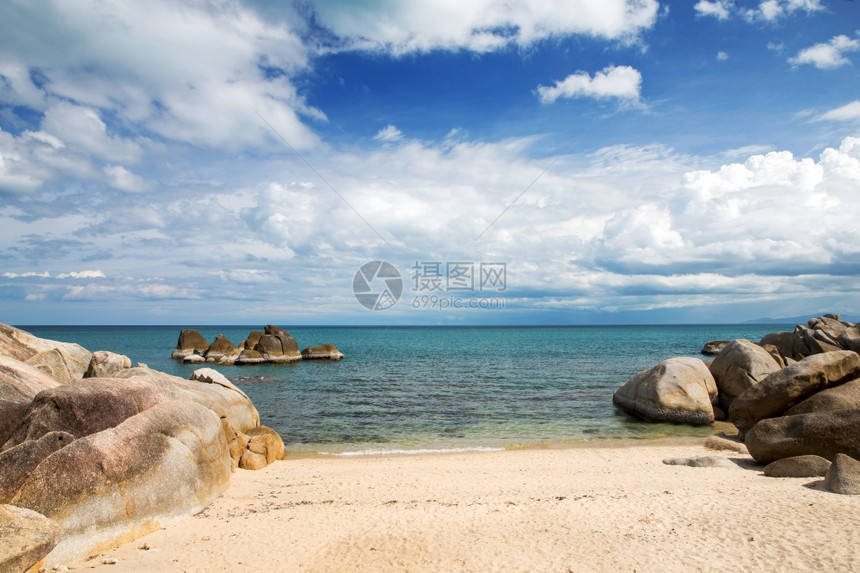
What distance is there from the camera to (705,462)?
12.9 meters

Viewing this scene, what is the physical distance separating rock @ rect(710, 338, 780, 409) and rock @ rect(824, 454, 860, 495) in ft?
37.4

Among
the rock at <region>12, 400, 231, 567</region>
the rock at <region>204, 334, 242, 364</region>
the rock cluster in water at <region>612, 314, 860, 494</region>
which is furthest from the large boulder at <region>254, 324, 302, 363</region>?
the rock at <region>12, 400, 231, 567</region>

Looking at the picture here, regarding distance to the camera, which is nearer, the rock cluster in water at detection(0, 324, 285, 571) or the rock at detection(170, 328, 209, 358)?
the rock cluster in water at detection(0, 324, 285, 571)

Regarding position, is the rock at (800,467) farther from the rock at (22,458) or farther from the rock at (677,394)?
the rock at (22,458)

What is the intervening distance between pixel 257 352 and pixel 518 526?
49565 millimetres

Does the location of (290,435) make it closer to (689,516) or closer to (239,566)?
(239,566)

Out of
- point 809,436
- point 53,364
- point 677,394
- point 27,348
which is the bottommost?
point 677,394

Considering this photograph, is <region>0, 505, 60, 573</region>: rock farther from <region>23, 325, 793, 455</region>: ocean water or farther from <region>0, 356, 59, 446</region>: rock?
<region>23, 325, 793, 455</region>: ocean water

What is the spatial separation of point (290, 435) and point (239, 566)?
493 inches

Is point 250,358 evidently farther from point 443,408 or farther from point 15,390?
point 15,390

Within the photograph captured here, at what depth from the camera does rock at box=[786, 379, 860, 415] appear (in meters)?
13.8

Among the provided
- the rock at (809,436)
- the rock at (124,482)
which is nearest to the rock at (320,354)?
the rock at (124,482)

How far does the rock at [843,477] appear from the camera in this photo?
361 inches

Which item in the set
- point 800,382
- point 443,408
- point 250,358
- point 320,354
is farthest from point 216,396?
point 320,354
